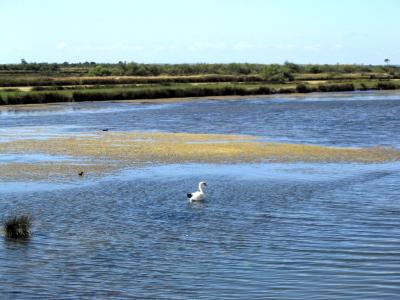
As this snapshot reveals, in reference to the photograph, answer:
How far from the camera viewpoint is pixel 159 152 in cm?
2598

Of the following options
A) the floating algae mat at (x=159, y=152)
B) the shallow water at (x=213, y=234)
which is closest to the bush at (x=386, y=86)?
the floating algae mat at (x=159, y=152)

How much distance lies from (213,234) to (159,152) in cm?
1304

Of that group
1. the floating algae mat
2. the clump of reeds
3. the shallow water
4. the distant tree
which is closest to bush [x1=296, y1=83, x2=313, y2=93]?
the distant tree

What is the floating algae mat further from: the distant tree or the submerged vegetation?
the distant tree

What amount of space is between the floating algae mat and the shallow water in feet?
4.52

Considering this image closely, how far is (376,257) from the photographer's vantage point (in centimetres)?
1114

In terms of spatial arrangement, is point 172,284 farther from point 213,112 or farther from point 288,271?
point 213,112

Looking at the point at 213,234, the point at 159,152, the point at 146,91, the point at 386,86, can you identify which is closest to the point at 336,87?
the point at 386,86

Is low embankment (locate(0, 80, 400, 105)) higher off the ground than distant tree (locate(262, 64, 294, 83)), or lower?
lower

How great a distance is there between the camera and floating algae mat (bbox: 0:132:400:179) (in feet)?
73.6

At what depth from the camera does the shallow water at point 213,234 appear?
10.0 m

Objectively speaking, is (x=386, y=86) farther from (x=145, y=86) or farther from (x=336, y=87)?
(x=145, y=86)

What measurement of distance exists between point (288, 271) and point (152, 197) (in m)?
7.01

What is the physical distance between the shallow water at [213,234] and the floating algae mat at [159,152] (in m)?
1.38
